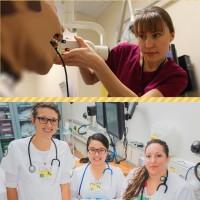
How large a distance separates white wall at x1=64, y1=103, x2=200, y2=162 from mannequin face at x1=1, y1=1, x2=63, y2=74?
26 cm

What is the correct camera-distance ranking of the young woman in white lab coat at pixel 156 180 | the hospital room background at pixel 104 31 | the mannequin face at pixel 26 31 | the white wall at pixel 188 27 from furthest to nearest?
the white wall at pixel 188 27, the young woman in white lab coat at pixel 156 180, the hospital room background at pixel 104 31, the mannequin face at pixel 26 31

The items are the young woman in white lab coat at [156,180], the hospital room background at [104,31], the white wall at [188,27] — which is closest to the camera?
the hospital room background at [104,31]

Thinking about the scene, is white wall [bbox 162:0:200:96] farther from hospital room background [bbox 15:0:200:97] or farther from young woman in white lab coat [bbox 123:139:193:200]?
young woman in white lab coat [bbox 123:139:193:200]

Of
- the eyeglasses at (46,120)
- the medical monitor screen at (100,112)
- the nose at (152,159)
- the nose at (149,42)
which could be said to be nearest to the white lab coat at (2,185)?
the eyeglasses at (46,120)

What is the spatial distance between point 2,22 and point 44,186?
1.52 feet

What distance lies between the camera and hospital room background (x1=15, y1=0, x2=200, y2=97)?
625 mm

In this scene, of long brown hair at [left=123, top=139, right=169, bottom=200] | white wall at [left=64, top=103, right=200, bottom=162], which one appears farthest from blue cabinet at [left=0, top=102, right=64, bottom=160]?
long brown hair at [left=123, top=139, right=169, bottom=200]

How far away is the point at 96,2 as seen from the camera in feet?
6.11

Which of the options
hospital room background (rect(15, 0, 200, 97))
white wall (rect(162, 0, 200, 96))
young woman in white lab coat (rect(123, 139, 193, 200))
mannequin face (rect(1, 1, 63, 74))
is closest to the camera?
mannequin face (rect(1, 1, 63, 74))

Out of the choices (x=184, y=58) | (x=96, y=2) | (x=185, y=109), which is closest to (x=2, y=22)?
(x=185, y=109)

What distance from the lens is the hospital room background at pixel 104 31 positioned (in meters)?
0.62

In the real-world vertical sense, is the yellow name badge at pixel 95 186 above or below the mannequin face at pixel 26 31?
below

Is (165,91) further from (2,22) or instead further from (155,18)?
(2,22)

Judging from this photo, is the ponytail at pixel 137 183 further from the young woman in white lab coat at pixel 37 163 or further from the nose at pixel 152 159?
the young woman in white lab coat at pixel 37 163
